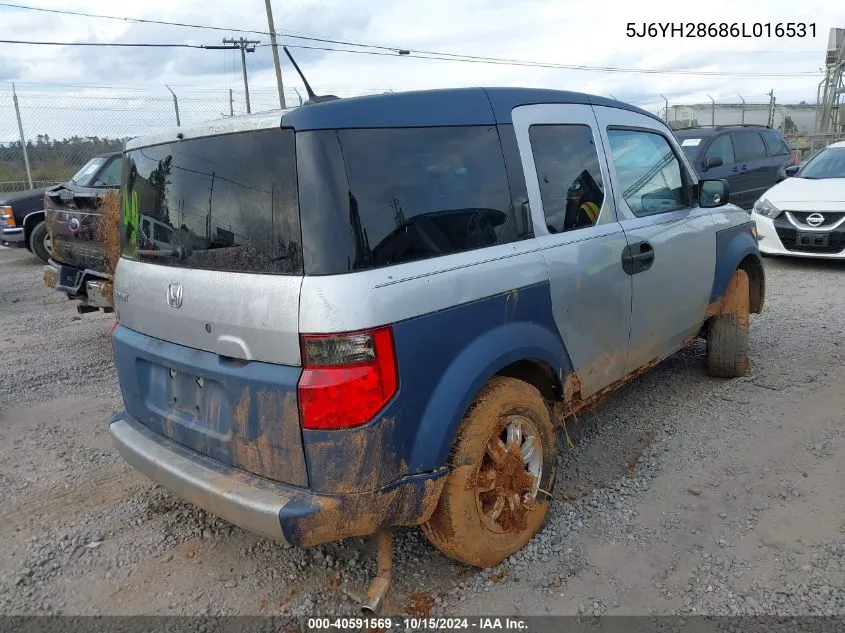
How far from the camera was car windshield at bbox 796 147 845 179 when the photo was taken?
8.93 metres

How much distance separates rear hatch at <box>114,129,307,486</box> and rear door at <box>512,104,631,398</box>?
3.94 ft

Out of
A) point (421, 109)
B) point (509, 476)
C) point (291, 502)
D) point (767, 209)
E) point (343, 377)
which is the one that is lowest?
point (509, 476)

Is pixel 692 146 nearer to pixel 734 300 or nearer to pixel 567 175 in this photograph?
pixel 734 300

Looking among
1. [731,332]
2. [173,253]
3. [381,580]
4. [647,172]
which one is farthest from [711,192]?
[173,253]

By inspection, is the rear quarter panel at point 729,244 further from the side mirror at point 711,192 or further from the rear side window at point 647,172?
the rear side window at point 647,172

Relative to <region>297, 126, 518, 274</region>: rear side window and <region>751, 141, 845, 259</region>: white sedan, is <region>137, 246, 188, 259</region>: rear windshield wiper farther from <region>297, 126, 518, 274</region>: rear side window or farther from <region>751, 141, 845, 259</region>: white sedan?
<region>751, 141, 845, 259</region>: white sedan

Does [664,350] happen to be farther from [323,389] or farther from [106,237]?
[106,237]

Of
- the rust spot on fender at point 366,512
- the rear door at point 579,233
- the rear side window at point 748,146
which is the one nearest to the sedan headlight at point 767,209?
the rear side window at point 748,146

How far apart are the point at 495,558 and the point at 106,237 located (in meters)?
4.47

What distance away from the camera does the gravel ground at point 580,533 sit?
2.62 metres

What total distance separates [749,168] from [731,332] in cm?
807

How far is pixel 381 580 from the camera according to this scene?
8.28 feet

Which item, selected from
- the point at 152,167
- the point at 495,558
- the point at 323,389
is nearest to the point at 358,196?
the point at 323,389

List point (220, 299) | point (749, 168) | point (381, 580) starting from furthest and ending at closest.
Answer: point (749, 168)
point (381, 580)
point (220, 299)
